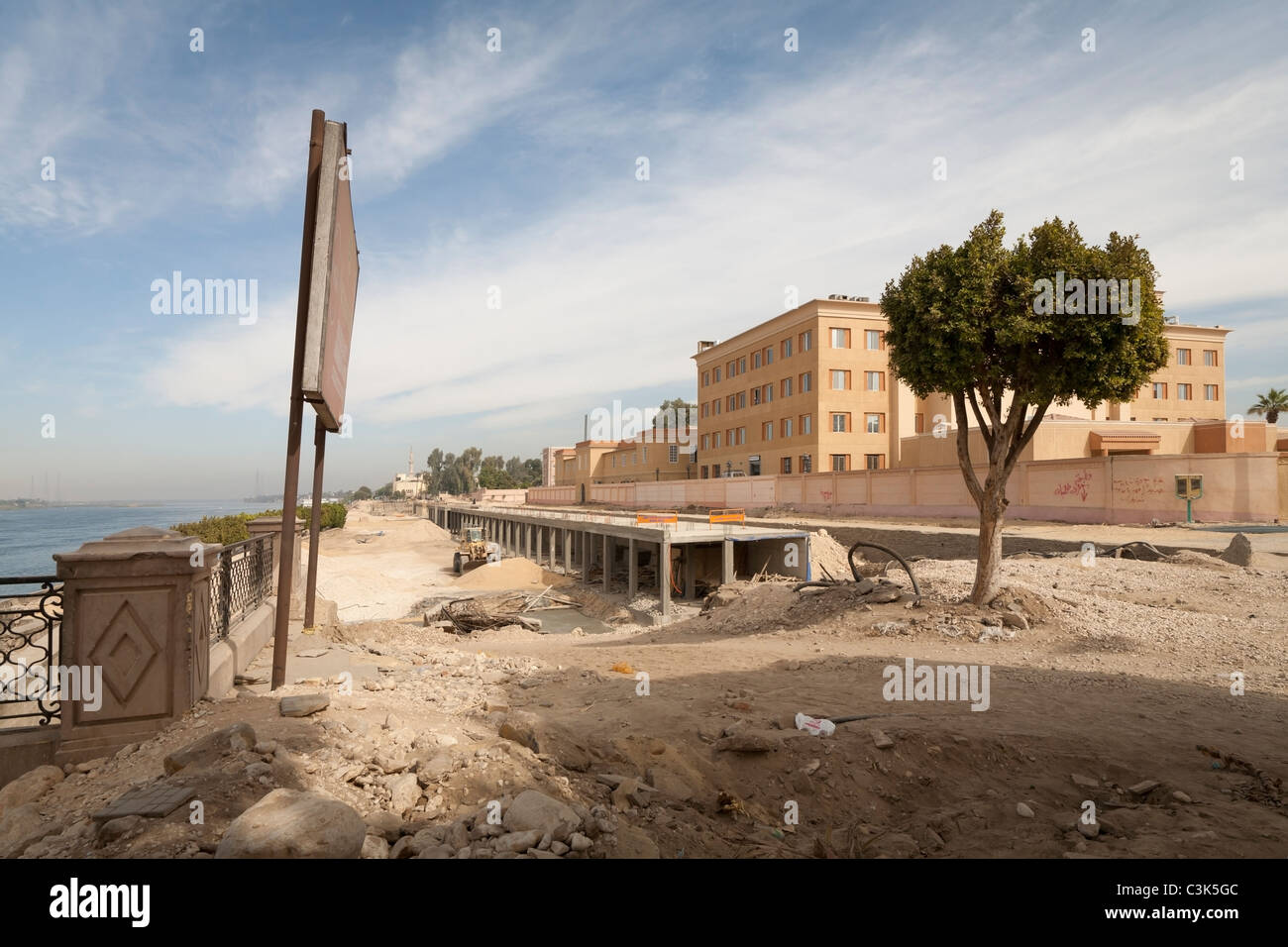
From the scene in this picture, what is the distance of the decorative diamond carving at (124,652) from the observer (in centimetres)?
462

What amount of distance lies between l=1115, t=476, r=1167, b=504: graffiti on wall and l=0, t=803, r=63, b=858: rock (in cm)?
2767

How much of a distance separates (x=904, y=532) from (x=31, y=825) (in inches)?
977

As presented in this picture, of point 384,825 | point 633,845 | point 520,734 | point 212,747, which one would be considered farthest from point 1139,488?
point 212,747

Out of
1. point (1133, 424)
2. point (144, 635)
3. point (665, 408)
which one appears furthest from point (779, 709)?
point (665, 408)

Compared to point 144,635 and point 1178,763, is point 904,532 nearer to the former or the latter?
point 1178,763

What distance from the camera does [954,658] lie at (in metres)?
9.20

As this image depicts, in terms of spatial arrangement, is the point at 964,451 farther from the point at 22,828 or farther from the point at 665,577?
the point at 22,828

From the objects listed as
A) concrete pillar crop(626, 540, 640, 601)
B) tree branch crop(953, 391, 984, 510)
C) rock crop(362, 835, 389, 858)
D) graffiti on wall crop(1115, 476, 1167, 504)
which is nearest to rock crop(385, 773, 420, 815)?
rock crop(362, 835, 389, 858)

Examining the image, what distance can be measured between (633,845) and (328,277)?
507 cm

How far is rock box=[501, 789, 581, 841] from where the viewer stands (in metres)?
3.32

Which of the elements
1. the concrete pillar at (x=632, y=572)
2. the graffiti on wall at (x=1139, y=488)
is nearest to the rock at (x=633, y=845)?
the concrete pillar at (x=632, y=572)

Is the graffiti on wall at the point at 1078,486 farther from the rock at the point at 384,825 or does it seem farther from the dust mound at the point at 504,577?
the rock at the point at 384,825

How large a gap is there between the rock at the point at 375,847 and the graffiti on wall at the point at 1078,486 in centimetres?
2690
